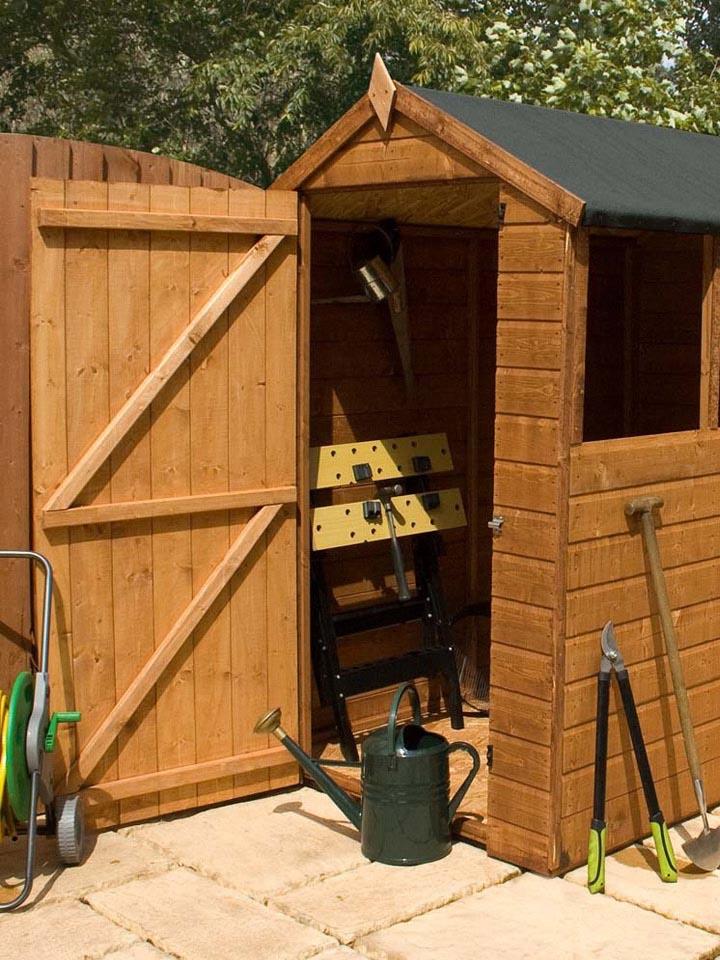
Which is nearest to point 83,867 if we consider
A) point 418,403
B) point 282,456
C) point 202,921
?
point 202,921

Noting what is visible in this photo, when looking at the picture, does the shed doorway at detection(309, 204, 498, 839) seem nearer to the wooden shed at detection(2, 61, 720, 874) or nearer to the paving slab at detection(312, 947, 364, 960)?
the wooden shed at detection(2, 61, 720, 874)

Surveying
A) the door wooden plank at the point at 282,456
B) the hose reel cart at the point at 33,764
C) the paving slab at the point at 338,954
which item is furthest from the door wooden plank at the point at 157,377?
the paving slab at the point at 338,954

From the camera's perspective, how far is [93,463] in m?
4.98

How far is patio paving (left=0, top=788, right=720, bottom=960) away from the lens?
13.8 ft

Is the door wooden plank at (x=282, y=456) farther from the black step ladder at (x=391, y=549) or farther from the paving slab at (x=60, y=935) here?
the paving slab at (x=60, y=935)

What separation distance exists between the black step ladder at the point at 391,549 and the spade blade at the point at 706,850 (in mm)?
1675

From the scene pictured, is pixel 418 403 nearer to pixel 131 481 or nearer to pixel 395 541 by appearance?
pixel 395 541

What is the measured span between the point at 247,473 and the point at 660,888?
2.18 metres

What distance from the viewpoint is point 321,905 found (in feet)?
14.8

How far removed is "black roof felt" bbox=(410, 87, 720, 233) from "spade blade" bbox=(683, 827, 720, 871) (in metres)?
2.13

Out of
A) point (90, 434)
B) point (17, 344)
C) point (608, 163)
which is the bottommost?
point (90, 434)

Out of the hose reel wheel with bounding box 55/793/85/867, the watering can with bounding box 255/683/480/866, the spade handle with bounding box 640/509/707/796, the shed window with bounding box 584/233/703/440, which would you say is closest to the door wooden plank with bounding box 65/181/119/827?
the hose reel wheel with bounding box 55/793/85/867

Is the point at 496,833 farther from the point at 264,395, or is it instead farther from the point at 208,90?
the point at 208,90

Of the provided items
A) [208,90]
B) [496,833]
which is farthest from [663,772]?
[208,90]
